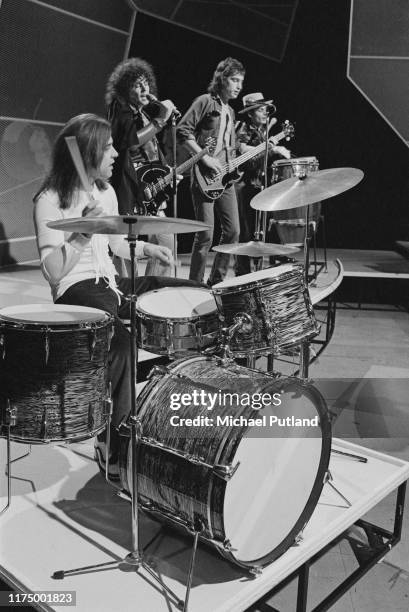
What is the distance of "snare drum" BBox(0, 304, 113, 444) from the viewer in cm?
190

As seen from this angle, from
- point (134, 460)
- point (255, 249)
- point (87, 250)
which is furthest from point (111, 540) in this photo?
point (255, 249)

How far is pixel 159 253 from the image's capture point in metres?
2.76

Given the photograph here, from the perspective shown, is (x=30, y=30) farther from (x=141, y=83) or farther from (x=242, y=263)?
(x=242, y=263)

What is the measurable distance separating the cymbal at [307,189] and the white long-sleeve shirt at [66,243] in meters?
0.62

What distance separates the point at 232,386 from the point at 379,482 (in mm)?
1008

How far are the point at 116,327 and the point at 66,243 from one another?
38 cm

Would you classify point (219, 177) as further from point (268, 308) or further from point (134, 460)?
point (134, 460)

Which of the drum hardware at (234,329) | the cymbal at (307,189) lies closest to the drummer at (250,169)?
the cymbal at (307,189)

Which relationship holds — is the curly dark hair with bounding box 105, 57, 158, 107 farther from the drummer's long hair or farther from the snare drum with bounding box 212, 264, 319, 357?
the snare drum with bounding box 212, 264, 319, 357

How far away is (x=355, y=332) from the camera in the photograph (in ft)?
19.6

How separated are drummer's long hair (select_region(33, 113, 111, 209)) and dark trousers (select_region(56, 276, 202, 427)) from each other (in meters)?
0.37

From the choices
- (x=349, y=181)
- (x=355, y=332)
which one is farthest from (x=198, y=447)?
(x=355, y=332)

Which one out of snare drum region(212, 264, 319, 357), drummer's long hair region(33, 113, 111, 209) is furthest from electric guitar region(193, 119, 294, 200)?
snare drum region(212, 264, 319, 357)

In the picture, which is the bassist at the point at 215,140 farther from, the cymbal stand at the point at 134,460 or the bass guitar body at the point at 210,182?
the cymbal stand at the point at 134,460
